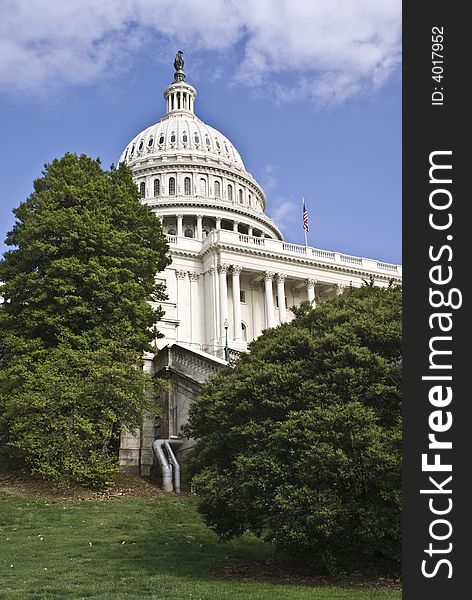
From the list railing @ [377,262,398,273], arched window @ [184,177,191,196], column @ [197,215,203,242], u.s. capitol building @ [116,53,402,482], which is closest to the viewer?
Answer: u.s. capitol building @ [116,53,402,482]

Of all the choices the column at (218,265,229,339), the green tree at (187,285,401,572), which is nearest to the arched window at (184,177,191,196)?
the column at (218,265,229,339)

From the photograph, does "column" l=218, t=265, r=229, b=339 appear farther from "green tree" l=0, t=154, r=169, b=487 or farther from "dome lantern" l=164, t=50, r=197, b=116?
"dome lantern" l=164, t=50, r=197, b=116

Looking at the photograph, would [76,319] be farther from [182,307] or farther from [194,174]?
[194,174]

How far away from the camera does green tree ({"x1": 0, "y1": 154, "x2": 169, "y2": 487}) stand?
83.4 ft

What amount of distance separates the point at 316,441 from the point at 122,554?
545 cm

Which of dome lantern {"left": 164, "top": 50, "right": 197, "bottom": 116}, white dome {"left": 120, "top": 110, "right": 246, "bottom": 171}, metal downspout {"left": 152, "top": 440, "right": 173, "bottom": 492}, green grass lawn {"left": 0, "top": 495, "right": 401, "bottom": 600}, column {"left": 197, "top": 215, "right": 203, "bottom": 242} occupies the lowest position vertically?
green grass lawn {"left": 0, "top": 495, "right": 401, "bottom": 600}

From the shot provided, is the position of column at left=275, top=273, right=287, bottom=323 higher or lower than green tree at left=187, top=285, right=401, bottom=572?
higher

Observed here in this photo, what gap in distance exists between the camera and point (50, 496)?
2417 centimetres

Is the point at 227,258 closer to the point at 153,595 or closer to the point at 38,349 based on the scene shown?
the point at 38,349

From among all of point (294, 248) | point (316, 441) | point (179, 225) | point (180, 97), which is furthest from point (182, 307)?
point (180, 97)

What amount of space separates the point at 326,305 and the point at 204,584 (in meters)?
7.66

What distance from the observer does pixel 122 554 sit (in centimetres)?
1628

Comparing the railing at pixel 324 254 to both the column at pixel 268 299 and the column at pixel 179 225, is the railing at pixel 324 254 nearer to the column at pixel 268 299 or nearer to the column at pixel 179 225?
the column at pixel 268 299

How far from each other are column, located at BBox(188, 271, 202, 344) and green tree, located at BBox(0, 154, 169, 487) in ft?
119
